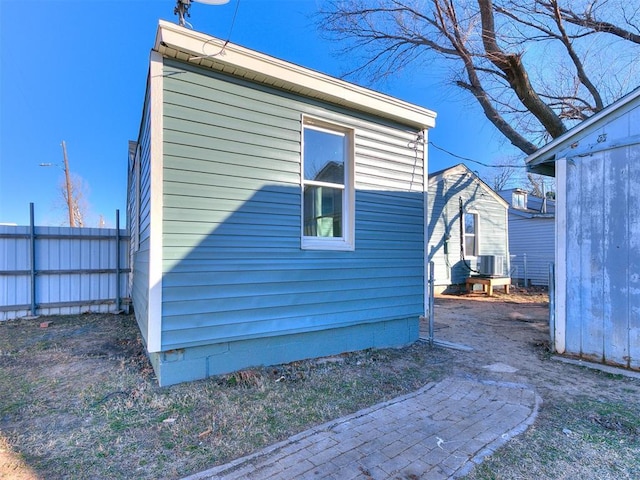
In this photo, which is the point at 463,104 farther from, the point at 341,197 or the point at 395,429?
the point at 395,429

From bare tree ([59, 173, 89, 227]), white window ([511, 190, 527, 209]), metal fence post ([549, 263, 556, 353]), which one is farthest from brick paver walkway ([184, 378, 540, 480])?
bare tree ([59, 173, 89, 227])

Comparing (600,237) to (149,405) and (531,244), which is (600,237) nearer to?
(149,405)

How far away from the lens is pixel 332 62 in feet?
31.6

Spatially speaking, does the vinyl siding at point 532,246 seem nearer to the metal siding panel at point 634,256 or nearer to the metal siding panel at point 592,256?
the metal siding panel at point 592,256

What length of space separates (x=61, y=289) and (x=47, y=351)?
9.89 ft

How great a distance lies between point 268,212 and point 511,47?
8.71 metres

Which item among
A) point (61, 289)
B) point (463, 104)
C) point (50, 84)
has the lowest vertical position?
point (61, 289)

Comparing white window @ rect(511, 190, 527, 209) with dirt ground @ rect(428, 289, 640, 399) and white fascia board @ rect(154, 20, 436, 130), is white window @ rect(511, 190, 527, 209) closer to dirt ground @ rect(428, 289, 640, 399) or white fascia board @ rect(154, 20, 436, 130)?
dirt ground @ rect(428, 289, 640, 399)

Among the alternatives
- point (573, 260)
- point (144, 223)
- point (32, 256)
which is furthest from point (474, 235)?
point (32, 256)

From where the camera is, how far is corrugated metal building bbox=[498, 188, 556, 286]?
46.7ft

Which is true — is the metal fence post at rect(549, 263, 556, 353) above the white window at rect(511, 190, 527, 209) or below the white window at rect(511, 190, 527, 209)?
below

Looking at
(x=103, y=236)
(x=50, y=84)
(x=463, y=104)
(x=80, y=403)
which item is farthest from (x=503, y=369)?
(x=50, y=84)

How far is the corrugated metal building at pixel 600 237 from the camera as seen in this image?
380 centimetres

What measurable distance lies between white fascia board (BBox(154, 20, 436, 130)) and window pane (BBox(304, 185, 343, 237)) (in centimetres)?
115
